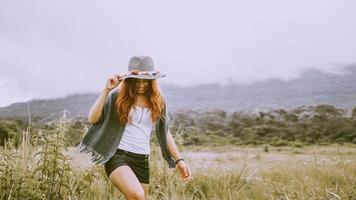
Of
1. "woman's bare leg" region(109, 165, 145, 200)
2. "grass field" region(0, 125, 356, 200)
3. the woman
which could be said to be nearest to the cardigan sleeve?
the woman

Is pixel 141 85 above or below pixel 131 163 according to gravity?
above

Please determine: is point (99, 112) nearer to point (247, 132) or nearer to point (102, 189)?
point (102, 189)

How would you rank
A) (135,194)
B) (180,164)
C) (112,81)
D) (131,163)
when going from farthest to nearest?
(180,164) → (131,163) → (112,81) → (135,194)

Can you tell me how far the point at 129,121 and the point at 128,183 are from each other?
19.9 inches

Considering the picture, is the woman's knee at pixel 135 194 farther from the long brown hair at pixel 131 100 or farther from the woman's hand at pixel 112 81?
the woman's hand at pixel 112 81

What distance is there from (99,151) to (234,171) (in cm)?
291

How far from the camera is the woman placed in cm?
370

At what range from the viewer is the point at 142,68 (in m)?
3.87

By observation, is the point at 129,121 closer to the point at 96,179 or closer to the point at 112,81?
the point at 112,81

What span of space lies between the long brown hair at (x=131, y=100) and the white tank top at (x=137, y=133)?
4 centimetres

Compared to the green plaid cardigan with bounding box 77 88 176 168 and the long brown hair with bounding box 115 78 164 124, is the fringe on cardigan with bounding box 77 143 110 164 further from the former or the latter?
the long brown hair with bounding box 115 78 164 124

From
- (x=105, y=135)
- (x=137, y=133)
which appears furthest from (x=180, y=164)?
(x=105, y=135)

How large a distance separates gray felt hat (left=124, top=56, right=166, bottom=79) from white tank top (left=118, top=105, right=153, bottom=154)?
9.2 inches

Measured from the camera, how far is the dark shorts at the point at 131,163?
11.9 feet
